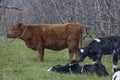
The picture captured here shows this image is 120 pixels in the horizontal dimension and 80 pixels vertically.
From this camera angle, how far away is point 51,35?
11.6m

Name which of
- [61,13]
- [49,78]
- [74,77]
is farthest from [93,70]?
[61,13]

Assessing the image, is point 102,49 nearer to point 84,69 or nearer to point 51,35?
point 84,69

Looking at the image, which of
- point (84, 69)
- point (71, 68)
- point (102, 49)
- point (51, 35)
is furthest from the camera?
point (51, 35)

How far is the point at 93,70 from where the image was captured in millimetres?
8219

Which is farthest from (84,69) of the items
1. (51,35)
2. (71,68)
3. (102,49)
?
(51,35)

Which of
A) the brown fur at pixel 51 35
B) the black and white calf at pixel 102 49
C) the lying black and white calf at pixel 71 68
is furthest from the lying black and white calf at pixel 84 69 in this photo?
the brown fur at pixel 51 35

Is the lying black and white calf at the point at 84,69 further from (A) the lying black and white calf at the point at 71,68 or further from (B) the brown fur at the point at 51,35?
(B) the brown fur at the point at 51,35

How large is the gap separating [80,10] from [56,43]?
13.3 ft

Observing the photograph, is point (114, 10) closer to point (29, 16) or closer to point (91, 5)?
point (91, 5)

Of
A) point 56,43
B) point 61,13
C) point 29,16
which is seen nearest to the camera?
point 56,43

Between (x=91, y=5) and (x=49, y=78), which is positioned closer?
(x=49, y=78)

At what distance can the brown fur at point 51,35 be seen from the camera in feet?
36.6

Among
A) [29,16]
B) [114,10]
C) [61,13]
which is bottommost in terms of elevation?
[29,16]

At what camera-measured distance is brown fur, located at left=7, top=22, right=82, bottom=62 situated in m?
11.1
